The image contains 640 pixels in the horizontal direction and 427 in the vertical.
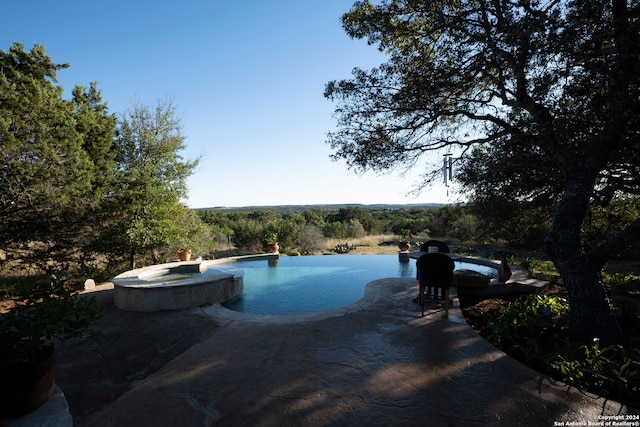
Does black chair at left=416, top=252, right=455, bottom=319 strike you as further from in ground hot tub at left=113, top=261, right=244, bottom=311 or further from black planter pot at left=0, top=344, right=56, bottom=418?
black planter pot at left=0, top=344, right=56, bottom=418

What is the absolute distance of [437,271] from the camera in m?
5.49

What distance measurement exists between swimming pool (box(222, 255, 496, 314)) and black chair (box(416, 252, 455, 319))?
9.72 ft

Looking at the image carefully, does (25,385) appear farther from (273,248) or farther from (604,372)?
(273,248)

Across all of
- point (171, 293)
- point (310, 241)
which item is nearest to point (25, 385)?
point (171, 293)

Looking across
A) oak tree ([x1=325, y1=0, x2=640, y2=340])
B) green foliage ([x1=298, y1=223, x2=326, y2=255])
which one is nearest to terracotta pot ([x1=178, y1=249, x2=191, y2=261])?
oak tree ([x1=325, y1=0, x2=640, y2=340])

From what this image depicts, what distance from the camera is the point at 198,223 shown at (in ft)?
46.8

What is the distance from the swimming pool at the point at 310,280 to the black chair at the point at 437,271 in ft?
9.72

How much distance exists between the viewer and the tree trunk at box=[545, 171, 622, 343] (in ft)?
14.7

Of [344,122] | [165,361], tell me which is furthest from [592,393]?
[344,122]

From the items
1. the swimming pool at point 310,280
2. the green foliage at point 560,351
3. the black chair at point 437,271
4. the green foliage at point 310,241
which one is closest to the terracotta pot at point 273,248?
the swimming pool at point 310,280

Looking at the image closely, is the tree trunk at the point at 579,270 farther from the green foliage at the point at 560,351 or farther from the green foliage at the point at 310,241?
the green foliage at the point at 310,241

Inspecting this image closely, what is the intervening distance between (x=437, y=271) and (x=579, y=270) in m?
2.15

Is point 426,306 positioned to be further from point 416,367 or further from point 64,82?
point 64,82

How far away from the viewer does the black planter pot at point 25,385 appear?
189 cm
